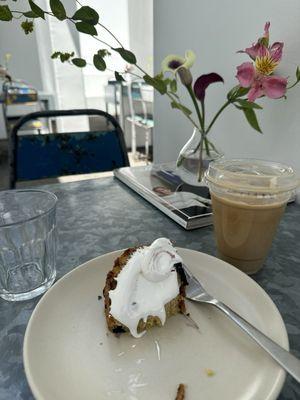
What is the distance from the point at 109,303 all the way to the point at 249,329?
5.9 inches

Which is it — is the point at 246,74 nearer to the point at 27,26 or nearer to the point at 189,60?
the point at 189,60

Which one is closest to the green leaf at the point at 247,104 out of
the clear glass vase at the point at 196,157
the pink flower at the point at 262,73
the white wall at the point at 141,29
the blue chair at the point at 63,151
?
the pink flower at the point at 262,73

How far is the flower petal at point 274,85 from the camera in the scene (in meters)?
0.54

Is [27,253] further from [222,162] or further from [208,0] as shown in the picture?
[208,0]

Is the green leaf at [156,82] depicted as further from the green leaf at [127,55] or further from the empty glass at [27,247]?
the empty glass at [27,247]

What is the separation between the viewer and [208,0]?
90cm

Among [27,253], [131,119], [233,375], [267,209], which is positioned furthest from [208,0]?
[131,119]

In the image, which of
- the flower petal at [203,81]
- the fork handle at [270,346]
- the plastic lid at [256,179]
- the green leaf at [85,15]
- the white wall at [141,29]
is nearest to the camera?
the fork handle at [270,346]

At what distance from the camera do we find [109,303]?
339 mm

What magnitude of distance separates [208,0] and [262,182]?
0.75 meters

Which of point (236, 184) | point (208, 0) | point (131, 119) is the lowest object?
point (131, 119)

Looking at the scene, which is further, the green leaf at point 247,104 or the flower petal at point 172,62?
the flower petal at point 172,62

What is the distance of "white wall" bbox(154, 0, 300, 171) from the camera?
0.68 meters

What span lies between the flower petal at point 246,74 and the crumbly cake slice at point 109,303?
366 millimetres
